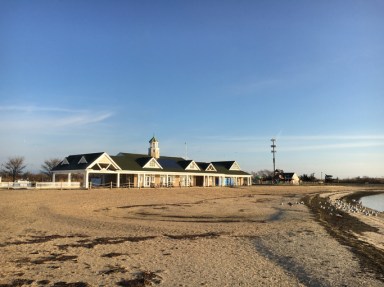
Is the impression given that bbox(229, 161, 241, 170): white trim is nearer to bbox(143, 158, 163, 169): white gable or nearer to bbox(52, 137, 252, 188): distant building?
bbox(52, 137, 252, 188): distant building

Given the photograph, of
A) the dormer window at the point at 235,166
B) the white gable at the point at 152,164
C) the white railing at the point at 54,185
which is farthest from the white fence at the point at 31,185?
the dormer window at the point at 235,166

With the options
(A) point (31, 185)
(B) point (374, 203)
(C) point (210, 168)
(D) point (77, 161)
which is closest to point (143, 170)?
(D) point (77, 161)

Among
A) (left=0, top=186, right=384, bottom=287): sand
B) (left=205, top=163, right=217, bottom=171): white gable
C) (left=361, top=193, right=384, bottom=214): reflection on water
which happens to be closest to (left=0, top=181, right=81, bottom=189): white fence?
(left=0, top=186, right=384, bottom=287): sand

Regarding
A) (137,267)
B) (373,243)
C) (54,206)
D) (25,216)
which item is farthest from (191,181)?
(137,267)

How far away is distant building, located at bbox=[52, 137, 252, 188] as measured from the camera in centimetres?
4491

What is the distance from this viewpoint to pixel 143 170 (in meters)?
49.7

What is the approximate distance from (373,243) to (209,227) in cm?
640

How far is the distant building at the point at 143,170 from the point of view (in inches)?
1768

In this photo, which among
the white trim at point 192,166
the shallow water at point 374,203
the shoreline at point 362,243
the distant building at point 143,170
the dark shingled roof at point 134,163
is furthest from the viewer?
the white trim at point 192,166

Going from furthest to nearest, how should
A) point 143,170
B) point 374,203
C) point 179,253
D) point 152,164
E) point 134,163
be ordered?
1. point 152,164
2. point 134,163
3. point 143,170
4. point 374,203
5. point 179,253

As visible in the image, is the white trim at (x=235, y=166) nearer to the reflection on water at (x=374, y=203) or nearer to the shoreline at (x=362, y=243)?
the reflection on water at (x=374, y=203)

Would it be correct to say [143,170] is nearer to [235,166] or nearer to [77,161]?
[77,161]

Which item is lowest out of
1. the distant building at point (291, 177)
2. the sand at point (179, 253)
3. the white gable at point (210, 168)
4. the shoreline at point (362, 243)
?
the shoreline at point (362, 243)

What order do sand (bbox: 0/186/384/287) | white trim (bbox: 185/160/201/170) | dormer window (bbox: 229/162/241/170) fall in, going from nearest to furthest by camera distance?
1. sand (bbox: 0/186/384/287)
2. white trim (bbox: 185/160/201/170)
3. dormer window (bbox: 229/162/241/170)
